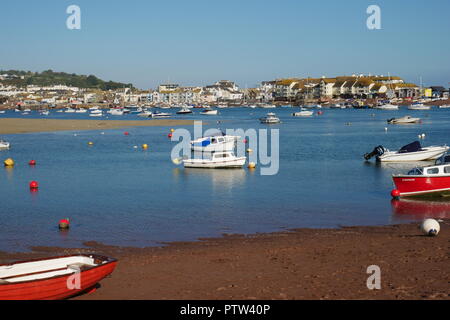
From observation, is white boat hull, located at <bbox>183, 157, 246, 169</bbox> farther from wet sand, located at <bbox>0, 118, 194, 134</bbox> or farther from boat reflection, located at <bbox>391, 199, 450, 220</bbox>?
wet sand, located at <bbox>0, 118, 194, 134</bbox>

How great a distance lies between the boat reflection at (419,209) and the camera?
23.3 metres

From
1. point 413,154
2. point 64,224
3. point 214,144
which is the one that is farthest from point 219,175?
point 64,224

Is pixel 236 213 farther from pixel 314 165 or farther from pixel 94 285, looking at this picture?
pixel 314 165

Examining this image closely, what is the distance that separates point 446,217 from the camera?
74.8 ft

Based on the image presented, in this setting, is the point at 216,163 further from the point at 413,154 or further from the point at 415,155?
the point at 415,155

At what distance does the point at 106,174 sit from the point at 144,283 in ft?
82.9

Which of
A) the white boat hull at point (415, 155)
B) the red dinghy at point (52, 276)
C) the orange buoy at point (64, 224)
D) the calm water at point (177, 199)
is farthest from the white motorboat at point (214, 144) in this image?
the red dinghy at point (52, 276)

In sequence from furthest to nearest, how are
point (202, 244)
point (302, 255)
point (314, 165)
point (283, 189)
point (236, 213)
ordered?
point (314, 165) < point (283, 189) < point (236, 213) < point (202, 244) < point (302, 255)

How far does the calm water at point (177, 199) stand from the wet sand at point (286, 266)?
5.73 ft

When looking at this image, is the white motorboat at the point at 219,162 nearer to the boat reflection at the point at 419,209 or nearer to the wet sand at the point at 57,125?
the boat reflection at the point at 419,209

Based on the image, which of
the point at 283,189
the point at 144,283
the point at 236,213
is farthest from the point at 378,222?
the point at 144,283

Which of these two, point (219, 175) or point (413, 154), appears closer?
point (219, 175)

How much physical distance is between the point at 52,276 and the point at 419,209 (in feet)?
54.9

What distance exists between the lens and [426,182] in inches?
1031
